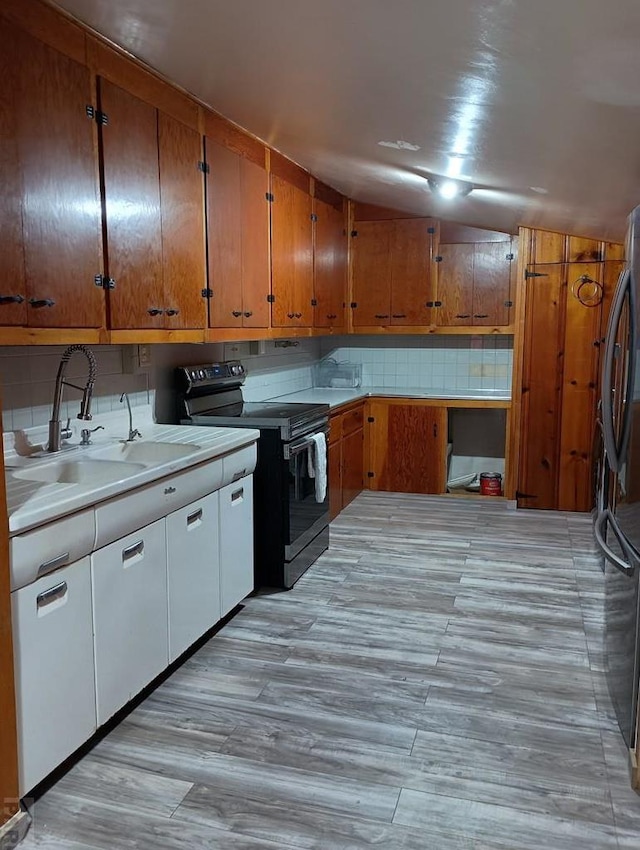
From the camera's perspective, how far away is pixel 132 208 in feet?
8.84

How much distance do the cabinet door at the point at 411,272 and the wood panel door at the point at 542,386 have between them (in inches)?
35.3

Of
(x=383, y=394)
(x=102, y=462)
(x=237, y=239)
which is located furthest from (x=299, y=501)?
(x=383, y=394)

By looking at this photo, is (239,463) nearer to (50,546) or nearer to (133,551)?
(133,551)

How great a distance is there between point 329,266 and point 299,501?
2273 mm

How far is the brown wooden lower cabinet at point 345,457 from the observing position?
489cm

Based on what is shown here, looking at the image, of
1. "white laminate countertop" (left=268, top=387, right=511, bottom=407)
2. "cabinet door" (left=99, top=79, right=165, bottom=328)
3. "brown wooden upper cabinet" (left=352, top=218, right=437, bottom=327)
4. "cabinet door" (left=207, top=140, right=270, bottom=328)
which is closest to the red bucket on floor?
"white laminate countertop" (left=268, top=387, right=511, bottom=407)

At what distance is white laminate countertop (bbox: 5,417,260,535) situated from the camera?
1916 millimetres

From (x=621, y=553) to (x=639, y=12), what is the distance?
1.76 metres

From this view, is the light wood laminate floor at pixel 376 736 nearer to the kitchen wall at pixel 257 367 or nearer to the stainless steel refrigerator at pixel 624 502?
the stainless steel refrigerator at pixel 624 502

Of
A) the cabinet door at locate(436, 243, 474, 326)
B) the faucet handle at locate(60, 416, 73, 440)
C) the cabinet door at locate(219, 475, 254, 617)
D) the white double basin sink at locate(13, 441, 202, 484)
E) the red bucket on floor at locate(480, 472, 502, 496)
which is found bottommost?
the red bucket on floor at locate(480, 472, 502, 496)

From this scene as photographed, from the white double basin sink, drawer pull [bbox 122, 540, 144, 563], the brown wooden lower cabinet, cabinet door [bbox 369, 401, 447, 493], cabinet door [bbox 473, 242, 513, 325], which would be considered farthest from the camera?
cabinet door [bbox 369, 401, 447, 493]

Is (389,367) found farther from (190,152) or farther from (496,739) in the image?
(496,739)

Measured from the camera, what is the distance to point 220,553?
3.03 metres

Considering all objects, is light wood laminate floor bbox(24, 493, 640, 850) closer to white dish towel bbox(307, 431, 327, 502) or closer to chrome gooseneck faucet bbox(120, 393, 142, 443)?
white dish towel bbox(307, 431, 327, 502)
